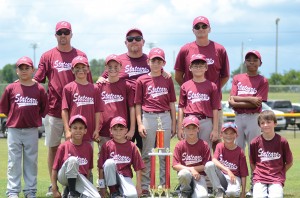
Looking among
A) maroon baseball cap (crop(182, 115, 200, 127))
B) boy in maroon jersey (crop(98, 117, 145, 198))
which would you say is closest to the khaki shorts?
boy in maroon jersey (crop(98, 117, 145, 198))

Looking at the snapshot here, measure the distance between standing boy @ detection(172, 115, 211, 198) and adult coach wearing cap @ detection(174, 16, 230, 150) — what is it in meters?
0.77

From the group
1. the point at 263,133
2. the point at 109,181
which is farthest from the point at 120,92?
the point at 263,133

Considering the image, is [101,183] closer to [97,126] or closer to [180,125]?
[97,126]

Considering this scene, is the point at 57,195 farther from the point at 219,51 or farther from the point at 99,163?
the point at 219,51

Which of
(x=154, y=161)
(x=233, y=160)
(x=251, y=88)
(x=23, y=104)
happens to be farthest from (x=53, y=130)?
(x=251, y=88)

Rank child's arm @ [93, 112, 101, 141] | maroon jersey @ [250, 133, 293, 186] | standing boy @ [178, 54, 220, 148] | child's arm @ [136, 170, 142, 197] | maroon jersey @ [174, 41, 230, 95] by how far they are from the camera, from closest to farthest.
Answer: maroon jersey @ [250, 133, 293, 186], child's arm @ [136, 170, 142, 197], child's arm @ [93, 112, 101, 141], standing boy @ [178, 54, 220, 148], maroon jersey @ [174, 41, 230, 95]

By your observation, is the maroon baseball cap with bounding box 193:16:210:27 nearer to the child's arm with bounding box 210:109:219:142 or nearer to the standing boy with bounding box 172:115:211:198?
the child's arm with bounding box 210:109:219:142

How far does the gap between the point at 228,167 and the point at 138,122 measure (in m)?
1.49

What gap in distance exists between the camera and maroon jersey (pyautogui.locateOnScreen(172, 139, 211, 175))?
9.16 metres

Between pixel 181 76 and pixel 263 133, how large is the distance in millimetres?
1777

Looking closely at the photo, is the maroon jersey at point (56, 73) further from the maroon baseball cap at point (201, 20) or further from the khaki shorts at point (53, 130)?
the maroon baseball cap at point (201, 20)

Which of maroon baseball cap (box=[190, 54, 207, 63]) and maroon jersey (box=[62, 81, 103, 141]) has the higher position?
maroon baseball cap (box=[190, 54, 207, 63])

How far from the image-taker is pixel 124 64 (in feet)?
32.7

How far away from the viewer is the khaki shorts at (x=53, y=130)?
9695mm
